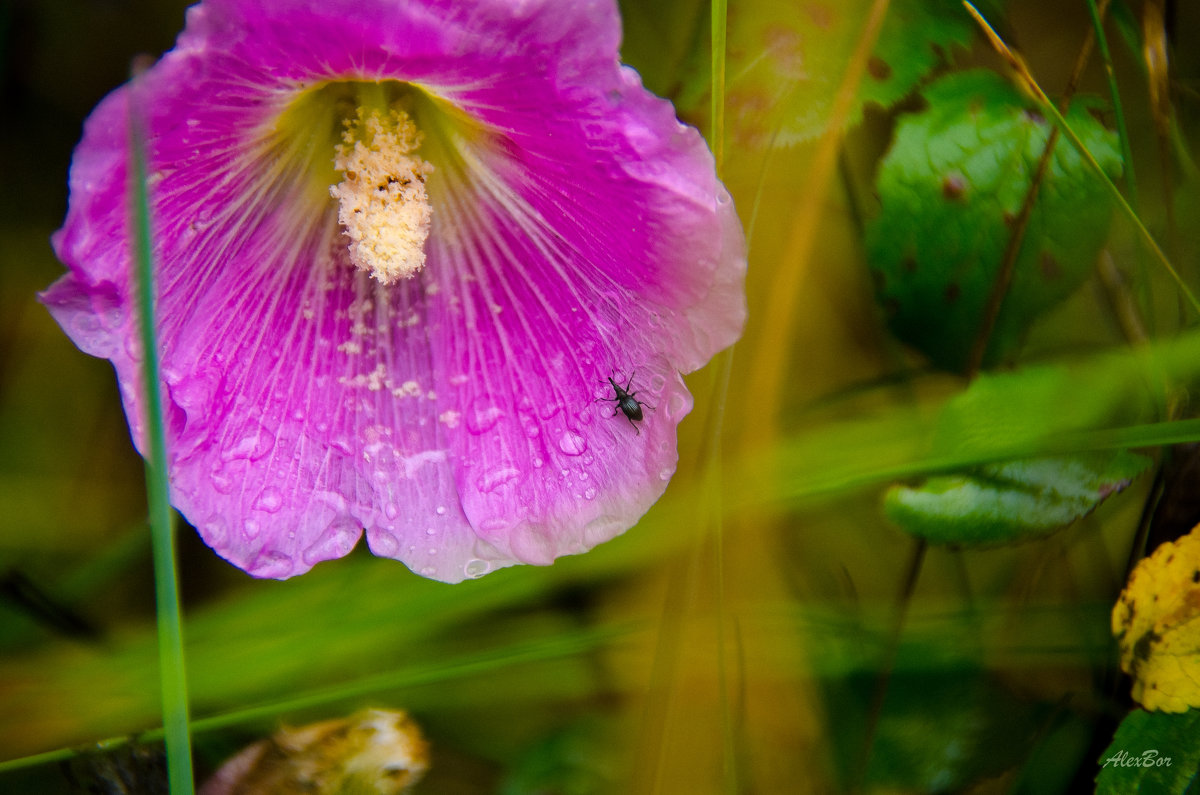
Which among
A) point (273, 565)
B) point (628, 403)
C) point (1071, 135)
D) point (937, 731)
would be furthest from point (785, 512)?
point (273, 565)

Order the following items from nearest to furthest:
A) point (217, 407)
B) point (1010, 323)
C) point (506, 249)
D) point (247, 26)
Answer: point (247, 26) < point (217, 407) < point (506, 249) < point (1010, 323)

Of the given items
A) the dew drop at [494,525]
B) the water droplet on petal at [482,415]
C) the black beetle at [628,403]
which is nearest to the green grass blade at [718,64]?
the black beetle at [628,403]

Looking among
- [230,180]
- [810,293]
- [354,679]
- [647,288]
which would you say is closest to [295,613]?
[354,679]

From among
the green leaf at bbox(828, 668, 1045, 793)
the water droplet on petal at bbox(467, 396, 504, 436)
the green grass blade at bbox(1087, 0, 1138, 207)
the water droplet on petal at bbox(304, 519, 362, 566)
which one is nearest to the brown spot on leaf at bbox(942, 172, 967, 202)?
the green grass blade at bbox(1087, 0, 1138, 207)

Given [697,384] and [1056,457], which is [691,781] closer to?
[697,384]

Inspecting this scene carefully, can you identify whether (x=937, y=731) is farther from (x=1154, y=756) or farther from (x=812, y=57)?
(x=812, y=57)

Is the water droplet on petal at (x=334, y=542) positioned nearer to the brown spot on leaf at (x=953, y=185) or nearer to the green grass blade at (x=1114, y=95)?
the brown spot on leaf at (x=953, y=185)

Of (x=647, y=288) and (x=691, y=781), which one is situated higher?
(x=647, y=288)
